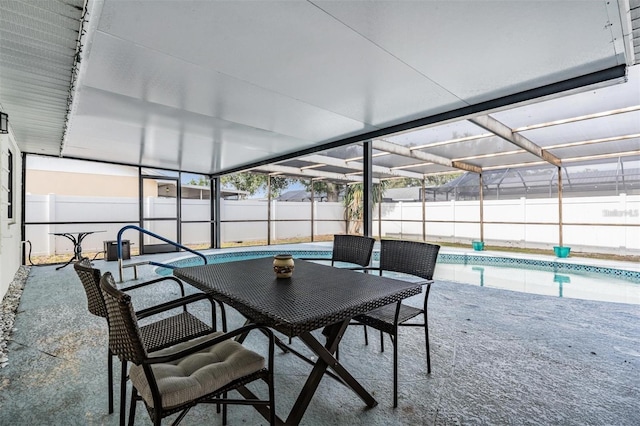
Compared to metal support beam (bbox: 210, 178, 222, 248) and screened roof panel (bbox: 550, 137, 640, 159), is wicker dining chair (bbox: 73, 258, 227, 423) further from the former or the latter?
metal support beam (bbox: 210, 178, 222, 248)

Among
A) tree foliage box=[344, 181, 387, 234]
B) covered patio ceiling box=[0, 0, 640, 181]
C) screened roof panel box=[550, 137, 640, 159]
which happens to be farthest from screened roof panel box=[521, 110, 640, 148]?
tree foliage box=[344, 181, 387, 234]

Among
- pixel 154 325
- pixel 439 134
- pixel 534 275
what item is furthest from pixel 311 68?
pixel 534 275

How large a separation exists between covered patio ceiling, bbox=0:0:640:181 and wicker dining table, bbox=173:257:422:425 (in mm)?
1560

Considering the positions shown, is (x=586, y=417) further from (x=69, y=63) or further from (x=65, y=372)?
(x=69, y=63)

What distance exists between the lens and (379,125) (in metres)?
3.88

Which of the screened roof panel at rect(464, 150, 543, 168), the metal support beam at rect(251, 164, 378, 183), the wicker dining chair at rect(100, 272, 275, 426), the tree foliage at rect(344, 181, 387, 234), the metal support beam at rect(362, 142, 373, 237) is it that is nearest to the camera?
the wicker dining chair at rect(100, 272, 275, 426)

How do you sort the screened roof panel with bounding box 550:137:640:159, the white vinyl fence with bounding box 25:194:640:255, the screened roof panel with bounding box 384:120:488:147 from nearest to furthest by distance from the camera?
the screened roof panel with bounding box 384:120:488:147
the screened roof panel with bounding box 550:137:640:159
the white vinyl fence with bounding box 25:194:640:255

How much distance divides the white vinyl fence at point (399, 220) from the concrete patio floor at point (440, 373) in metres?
5.19

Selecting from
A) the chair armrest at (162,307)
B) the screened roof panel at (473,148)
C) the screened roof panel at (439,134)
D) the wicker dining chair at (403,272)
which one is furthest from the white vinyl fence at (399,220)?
the wicker dining chair at (403,272)

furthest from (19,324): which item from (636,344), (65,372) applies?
(636,344)

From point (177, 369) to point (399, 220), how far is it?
10851 mm

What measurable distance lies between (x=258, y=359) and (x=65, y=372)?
63.1 inches

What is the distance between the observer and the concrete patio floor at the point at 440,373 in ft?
5.35

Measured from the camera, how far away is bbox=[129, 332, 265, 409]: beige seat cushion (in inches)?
45.1
